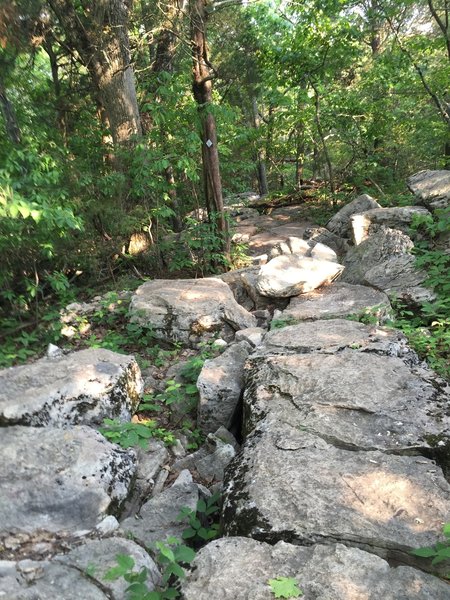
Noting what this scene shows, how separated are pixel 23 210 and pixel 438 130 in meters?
10.5

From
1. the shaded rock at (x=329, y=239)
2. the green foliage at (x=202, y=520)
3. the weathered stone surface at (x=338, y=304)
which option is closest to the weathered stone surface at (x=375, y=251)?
the weathered stone surface at (x=338, y=304)

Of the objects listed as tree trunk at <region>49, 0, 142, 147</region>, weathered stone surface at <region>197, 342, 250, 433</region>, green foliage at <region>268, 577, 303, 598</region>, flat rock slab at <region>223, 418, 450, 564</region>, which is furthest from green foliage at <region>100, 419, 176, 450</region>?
tree trunk at <region>49, 0, 142, 147</region>

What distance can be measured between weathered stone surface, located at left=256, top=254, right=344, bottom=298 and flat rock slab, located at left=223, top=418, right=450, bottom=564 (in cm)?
371

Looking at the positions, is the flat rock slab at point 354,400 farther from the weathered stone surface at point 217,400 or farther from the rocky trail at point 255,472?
the weathered stone surface at point 217,400

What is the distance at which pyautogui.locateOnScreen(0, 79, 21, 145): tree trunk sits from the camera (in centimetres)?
504

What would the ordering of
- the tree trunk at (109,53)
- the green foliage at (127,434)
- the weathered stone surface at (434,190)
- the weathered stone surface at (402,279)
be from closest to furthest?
the green foliage at (127,434)
the weathered stone surface at (402,279)
the tree trunk at (109,53)
the weathered stone surface at (434,190)

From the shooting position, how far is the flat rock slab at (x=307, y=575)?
1.76 m

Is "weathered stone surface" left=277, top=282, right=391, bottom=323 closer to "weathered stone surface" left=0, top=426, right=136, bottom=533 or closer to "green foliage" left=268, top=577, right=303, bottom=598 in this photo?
"weathered stone surface" left=0, top=426, right=136, bottom=533

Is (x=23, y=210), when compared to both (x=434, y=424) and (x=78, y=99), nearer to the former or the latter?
(x=434, y=424)

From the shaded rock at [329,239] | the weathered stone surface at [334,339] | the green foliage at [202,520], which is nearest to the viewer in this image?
the green foliage at [202,520]

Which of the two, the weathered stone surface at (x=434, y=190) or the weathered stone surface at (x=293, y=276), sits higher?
the weathered stone surface at (x=434, y=190)

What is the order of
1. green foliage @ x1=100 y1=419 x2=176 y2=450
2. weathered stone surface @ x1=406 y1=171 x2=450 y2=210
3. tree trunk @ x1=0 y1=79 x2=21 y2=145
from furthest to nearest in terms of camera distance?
weathered stone surface @ x1=406 y1=171 x2=450 y2=210
tree trunk @ x1=0 y1=79 x2=21 y2=145
green foliage @ x1=100 y1=419 x2=176 y2=450

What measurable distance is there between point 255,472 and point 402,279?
434cm

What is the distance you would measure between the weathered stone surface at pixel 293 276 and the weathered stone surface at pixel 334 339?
1.67m
